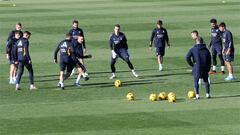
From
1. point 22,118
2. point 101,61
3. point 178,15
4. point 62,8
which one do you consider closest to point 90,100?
point 22,118

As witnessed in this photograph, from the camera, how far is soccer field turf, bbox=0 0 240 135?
1983cm

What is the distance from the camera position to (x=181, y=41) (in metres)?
40.9

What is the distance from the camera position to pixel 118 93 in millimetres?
25641

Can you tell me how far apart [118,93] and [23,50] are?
3.76 m

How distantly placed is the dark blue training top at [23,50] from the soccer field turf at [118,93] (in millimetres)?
1155

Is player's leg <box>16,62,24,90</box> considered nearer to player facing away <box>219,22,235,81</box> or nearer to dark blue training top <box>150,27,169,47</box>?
dark blue training top <box>150,27,169,47</box>

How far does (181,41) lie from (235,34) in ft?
13.6

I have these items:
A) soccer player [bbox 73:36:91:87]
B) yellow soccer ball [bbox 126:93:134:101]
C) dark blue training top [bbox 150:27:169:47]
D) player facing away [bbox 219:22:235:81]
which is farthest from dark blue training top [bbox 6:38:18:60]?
player facing away [bbox 219:22:235:81]

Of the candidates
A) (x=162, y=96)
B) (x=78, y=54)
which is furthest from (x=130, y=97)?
(x=78, y=54)

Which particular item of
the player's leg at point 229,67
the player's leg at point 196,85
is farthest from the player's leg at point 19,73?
the player's leg at point 229,67

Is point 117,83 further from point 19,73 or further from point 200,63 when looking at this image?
point 200,63

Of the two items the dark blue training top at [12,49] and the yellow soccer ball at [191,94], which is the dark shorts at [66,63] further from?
the yellow soccer ball at [191,94]

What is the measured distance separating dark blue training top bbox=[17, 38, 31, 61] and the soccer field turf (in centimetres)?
115

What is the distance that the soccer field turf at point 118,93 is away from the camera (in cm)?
1983
